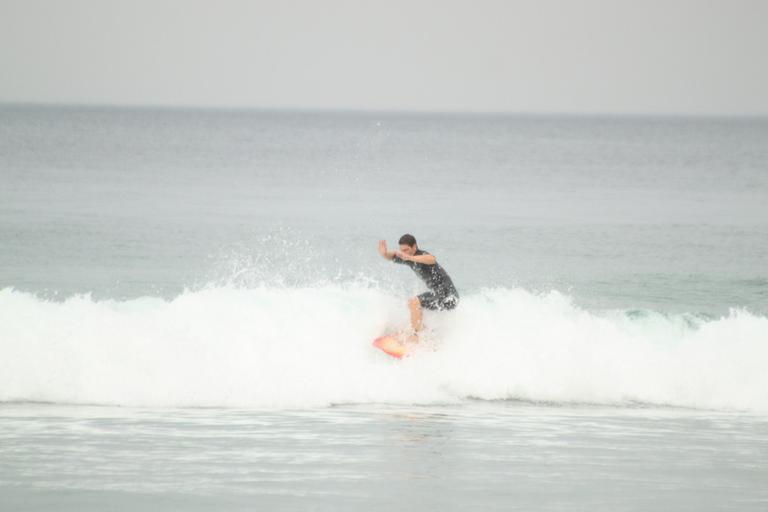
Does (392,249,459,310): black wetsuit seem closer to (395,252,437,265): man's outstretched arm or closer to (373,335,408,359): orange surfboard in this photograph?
(395,252,437,265): man's outstretched arm

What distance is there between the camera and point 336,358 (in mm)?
14523

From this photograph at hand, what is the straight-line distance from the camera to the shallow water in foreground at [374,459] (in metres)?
8.80

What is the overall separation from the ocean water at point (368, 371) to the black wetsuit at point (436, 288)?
2.17 feet

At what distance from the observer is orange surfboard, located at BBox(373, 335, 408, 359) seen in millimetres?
14305

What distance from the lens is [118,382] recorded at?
1338cm

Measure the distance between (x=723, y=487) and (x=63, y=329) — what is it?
8.26 metres

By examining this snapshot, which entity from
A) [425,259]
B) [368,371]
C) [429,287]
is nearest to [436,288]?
[429,287]

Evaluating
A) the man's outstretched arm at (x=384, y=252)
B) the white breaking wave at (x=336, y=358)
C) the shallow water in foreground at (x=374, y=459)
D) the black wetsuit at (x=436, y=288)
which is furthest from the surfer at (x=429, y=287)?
the shallow water in foreground at (x=374, y=459)

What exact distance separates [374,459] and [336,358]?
4466mm

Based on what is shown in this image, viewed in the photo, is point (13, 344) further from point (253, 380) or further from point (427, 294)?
point (427, 294)

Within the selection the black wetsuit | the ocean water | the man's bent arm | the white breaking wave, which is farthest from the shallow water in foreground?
the man's bent arm

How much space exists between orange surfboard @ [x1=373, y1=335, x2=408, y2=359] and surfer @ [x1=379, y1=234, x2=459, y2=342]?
172mm

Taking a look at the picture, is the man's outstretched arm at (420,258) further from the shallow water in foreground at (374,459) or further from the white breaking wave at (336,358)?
the shallow water in foreground at (374,459)

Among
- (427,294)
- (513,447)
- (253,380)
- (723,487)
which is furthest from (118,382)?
(723,487)
